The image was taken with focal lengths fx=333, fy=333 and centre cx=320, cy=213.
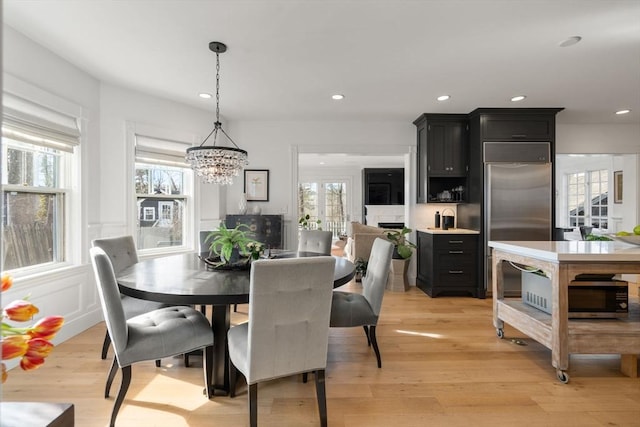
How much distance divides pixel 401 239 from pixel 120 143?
12.2 feet

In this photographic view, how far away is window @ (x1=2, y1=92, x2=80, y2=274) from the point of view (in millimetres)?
2592

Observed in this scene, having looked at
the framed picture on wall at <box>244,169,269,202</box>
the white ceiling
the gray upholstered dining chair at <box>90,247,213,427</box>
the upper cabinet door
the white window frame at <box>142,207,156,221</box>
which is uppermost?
the white ceiling

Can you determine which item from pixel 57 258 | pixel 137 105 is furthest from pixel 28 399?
pixel 137 105

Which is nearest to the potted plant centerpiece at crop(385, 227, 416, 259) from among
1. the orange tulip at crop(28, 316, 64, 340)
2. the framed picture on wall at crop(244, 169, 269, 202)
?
the framed picture on wall at crop(244, 169, 269, 202)

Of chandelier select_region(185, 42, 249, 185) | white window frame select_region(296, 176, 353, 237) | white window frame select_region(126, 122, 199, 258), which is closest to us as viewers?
chandelier select_region(185, 42, 249, 185)

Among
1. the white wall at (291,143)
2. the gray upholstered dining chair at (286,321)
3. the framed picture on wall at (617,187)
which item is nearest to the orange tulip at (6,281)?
the gray upholstered dining chair at (286,321)

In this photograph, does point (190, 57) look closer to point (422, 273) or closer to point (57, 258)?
point (57, 258)

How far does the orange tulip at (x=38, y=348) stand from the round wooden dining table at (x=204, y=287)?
3.12ft

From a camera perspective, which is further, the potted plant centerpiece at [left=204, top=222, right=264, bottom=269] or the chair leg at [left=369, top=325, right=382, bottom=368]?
the chair leg at [left=369, top=325, right=382, bottom=368]

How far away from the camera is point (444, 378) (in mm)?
2336

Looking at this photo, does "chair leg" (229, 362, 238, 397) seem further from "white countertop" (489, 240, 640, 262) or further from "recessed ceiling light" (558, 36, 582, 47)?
"recessed ceiling light" (558, 36, 582, 47)

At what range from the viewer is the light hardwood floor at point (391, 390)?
75.7 inches

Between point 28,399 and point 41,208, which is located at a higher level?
point 41,208

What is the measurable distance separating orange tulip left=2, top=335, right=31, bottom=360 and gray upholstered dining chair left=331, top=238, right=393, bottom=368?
1835 millimetres
